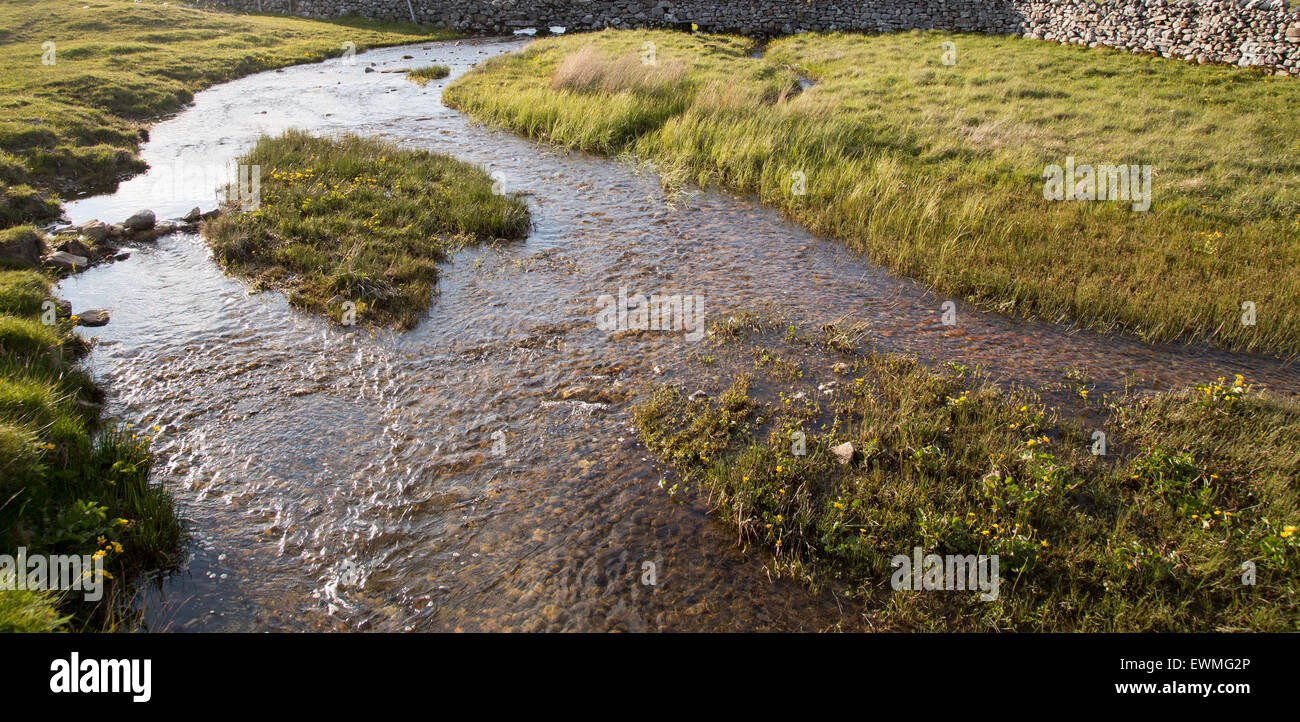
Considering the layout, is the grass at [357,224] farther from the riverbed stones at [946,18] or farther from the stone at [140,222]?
the riverbed stones at [946,18]

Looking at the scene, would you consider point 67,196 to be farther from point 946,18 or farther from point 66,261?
point 946,18

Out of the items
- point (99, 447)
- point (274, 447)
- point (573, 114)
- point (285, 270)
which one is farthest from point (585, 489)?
point (573, 114)

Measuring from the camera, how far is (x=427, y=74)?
30.5 meters

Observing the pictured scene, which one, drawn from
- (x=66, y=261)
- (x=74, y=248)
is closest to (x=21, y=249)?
(x=66, y=261)

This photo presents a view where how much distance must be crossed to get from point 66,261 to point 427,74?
71.7 ft

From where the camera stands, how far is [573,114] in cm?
2120

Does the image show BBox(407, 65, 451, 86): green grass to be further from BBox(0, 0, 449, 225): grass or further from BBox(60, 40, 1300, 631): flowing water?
BBox(60, 40, 1300, 631): flowing water

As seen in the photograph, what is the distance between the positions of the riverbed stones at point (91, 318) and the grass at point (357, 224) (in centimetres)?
226

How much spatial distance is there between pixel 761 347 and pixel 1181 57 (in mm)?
31980

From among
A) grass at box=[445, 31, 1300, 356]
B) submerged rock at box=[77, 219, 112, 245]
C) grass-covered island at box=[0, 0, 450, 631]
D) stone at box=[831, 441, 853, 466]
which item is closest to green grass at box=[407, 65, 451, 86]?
grass at box=[445, 31, 1300, 356]

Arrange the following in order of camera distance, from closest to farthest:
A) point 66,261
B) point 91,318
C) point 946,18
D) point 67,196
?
point 91,318, point 66,261, point 67,196, point 946,18

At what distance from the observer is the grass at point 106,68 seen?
644 inches

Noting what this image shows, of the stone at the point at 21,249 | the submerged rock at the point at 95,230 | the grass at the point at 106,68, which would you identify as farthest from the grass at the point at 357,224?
the grass at the point at 106,68
